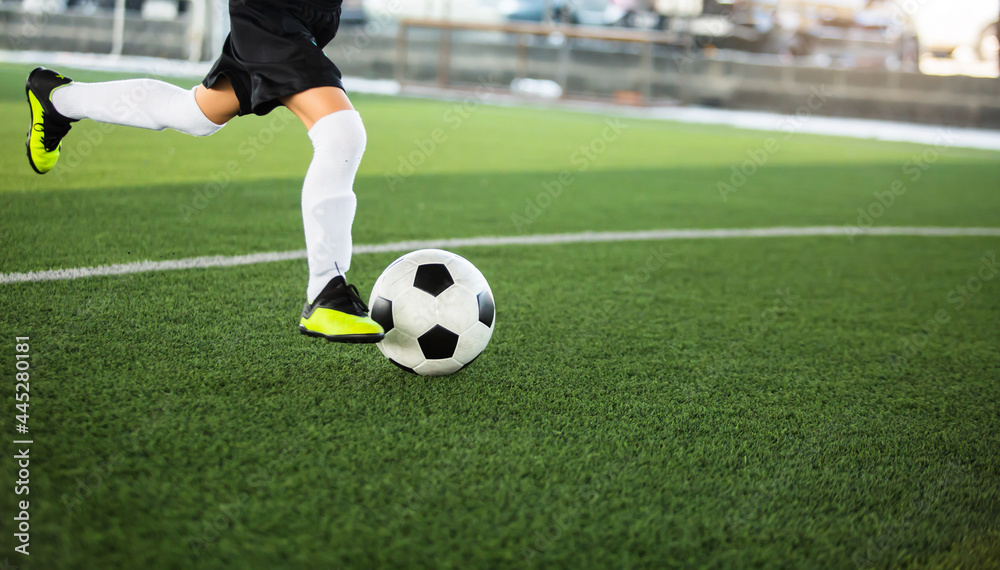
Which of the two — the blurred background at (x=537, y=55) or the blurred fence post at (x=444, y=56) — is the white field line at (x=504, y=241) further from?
the blurred fence post at (x=444, y=56)

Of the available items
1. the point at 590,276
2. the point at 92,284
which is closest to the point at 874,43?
the point at 590,276

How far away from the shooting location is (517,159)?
7.84 m

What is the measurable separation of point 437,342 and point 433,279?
0.21 metres

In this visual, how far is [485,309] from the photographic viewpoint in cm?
253

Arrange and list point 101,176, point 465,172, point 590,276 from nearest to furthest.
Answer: point 590,276 → point 101,176 → point 465,172

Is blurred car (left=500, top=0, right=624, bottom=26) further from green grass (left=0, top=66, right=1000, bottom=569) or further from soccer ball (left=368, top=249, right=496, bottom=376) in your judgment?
soccer ball (left=368, top=249, right=496, bottom=376)

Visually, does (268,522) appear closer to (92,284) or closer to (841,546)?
(841,546)

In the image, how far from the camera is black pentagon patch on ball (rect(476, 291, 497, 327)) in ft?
8.21

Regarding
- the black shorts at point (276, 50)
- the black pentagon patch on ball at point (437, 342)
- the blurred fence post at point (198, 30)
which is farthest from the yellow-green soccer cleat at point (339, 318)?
the blurred fence post at point (198, 30)

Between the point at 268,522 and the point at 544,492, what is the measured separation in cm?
61

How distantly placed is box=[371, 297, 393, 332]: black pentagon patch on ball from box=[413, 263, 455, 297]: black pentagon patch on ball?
0.11 m

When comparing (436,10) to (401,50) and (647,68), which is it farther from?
(647,68)

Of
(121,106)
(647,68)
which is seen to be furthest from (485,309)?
(647,68)
